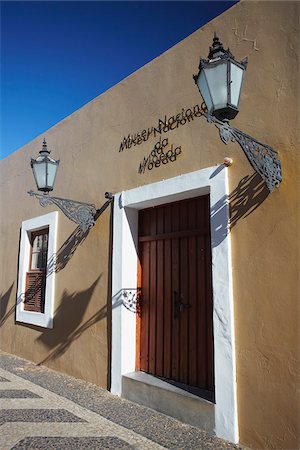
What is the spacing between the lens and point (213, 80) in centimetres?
291

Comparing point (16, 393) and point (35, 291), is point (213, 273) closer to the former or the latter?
point (16, 393)

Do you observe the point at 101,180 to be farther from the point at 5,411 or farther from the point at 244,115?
the point at 5,411

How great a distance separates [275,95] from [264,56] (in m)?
0.46

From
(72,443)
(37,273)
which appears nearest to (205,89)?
(72,443)

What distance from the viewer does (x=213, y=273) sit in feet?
12.1

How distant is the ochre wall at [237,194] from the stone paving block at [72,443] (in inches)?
44.5

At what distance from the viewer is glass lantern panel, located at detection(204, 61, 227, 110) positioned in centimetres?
284

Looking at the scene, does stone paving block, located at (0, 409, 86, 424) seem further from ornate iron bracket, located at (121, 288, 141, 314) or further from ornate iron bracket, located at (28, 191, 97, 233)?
ornate iron bracket, located at (28, 191, 97, 233)

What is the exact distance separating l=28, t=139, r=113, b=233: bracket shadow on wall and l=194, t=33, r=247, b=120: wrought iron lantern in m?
2.56

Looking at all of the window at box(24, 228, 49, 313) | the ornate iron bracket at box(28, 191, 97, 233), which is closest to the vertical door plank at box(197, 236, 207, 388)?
the ornate iron bracket at box(28, 191, 97, 233)

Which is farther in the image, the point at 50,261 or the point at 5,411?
the point at 50,261

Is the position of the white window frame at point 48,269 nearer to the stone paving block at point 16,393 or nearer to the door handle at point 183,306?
the stone paving block at point 16,393

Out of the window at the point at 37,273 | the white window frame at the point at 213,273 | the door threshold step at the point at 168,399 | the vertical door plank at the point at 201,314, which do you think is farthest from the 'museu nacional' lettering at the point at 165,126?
the door threshold step at the point at 168,399

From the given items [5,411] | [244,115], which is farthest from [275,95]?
[5,411]
